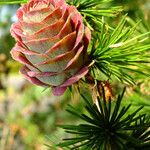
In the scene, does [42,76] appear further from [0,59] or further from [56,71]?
[0,59]

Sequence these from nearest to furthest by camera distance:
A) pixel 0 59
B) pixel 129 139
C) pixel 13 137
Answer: pixel 129 139, pixel 13 137, pixel 0 59

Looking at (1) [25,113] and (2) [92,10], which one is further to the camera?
(1) [25,113]

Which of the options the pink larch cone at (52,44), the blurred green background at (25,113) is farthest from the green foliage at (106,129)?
the blurred green background at (25,113)

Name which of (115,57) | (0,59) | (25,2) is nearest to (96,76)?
(115,57)

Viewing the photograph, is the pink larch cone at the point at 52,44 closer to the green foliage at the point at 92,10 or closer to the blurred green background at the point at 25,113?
the green foliage at the point at 92,10

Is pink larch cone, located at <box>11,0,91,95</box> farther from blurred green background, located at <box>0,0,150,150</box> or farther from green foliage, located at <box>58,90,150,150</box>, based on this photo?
blurred green background, located at <box>0,0,150,150</box>

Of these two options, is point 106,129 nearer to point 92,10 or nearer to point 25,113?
point 92,10

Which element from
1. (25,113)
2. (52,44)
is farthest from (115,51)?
(25,113)

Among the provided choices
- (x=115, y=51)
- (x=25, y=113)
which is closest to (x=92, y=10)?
(x=115, y=51)

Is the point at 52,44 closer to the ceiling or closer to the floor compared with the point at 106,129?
closer to the ceiling
